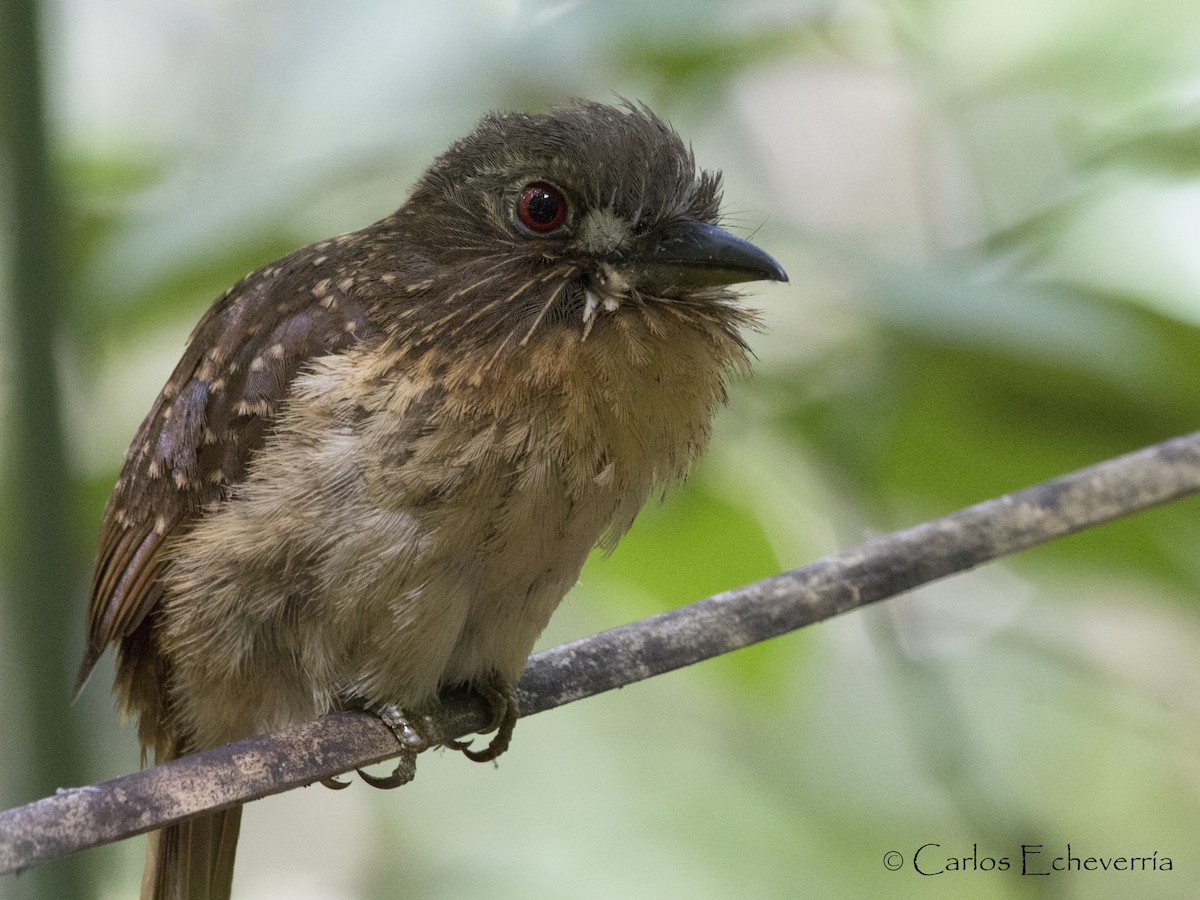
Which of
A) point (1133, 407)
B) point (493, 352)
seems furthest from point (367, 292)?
point (1133, 407)

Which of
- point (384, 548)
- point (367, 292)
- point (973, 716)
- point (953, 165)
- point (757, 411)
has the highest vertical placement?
point (953, 165)

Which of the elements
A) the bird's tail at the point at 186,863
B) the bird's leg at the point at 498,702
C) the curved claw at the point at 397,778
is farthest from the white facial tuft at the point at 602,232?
the bird's tail at the point at 186,863

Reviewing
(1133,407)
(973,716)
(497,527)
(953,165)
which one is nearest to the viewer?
(497,527)

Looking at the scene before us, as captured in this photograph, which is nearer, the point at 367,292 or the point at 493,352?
the point at 493,352

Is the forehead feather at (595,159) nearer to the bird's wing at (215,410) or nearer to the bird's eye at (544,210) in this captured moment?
the bird's eye at (544,210)

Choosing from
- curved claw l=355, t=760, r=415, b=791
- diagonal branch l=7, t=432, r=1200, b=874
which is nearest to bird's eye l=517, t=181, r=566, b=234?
diagonal branch l=7, t=432, r=1200, b=874

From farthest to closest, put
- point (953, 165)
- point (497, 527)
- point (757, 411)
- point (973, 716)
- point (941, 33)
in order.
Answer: point (973, 716), point (953, 165), point (941, 33), point (757, 411), point (497, 527)

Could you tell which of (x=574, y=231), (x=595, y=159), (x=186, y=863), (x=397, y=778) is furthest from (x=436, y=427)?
(x=186, y=863)

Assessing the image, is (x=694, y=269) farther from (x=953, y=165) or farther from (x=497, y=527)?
(x=953, y=165)
